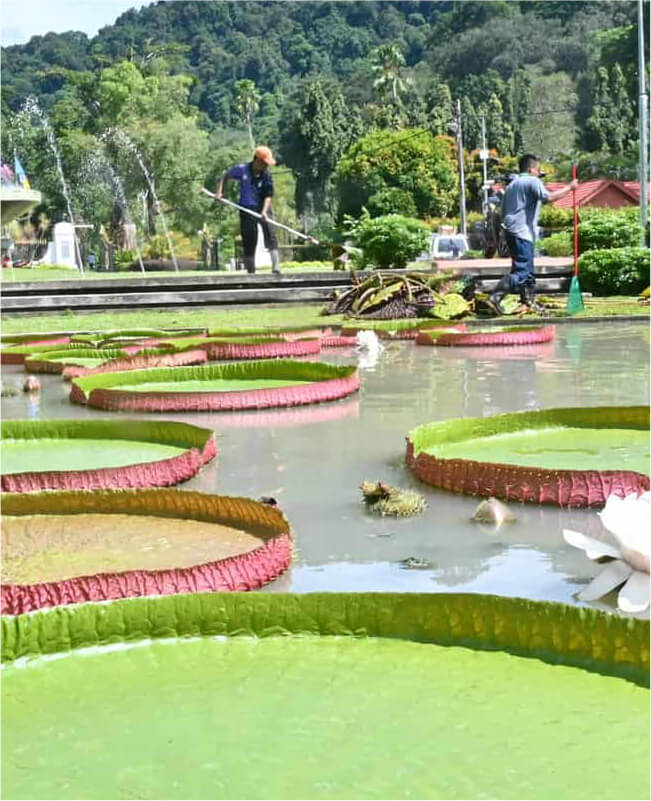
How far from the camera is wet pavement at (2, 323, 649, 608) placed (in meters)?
3.46

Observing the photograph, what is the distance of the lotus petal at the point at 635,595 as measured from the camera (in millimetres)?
2498

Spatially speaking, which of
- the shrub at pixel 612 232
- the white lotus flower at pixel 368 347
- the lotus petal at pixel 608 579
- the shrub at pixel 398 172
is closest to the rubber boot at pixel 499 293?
the white lotus flower at pixel 368 347

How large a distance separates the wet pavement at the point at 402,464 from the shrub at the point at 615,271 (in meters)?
6.15

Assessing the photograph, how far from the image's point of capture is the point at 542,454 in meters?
4.99

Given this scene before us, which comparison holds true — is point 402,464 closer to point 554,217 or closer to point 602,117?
point 554,217

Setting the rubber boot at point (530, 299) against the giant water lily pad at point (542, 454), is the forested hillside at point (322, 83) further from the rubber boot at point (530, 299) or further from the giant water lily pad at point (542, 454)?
the giant water lily pad at point (542, 454)

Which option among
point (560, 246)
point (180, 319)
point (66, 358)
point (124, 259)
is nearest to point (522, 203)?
point (180, 319)

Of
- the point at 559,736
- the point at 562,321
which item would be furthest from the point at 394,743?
the point at 562,321

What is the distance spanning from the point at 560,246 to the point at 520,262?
14.1 metres

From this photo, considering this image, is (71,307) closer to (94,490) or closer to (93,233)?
(94,490)

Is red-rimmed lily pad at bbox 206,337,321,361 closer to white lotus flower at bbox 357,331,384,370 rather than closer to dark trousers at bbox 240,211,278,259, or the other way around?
white lotus flower at bbox 357,331,384,370

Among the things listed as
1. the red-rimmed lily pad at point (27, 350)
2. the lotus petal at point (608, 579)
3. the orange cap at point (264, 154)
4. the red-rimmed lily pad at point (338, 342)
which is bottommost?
the red-rimmed lily pad at point (338, 342)

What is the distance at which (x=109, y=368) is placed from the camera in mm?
8891

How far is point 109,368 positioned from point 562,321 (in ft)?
19.9
